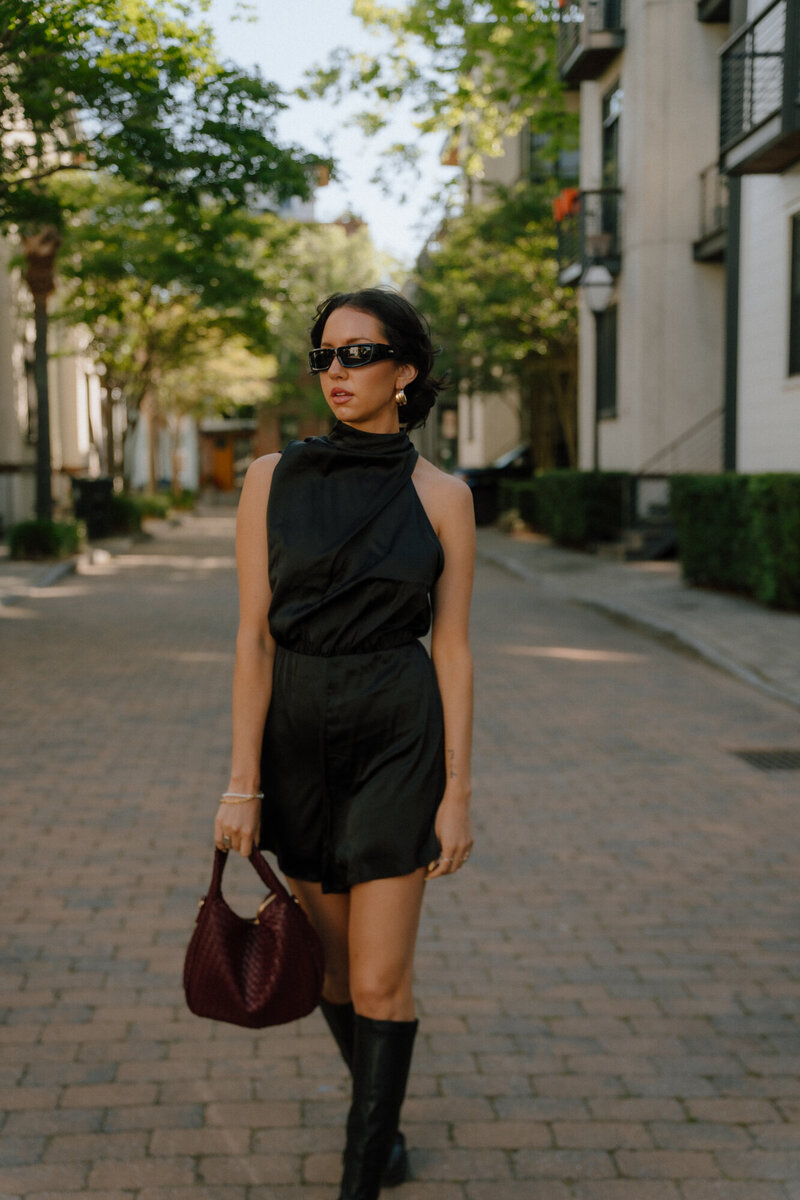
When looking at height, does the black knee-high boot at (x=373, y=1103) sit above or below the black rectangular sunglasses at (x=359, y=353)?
below

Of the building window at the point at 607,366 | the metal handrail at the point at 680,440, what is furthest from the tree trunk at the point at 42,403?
the building window at the point at 607,366

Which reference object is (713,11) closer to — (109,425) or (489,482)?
(489,482)

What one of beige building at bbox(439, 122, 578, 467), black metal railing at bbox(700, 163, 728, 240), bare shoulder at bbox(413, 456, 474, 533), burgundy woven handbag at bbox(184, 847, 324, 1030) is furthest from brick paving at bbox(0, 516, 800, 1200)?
beige building at bbox(439, 122, 578, 467)

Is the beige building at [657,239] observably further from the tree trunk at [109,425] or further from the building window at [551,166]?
the tree trunk at [109,425]

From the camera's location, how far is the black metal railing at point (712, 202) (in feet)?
67.3

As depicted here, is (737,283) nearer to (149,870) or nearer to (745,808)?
(745,808)

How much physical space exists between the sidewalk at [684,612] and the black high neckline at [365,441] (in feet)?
22.3

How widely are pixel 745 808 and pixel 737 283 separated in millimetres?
12507

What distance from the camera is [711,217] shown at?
830 inches

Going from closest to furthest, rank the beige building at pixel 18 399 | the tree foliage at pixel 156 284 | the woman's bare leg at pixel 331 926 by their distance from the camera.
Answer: the woman's bare leg at pixel 331 926
the tree foliage at pixel 156 284
the beige building at pixel 18 399

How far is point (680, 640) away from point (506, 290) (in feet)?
48.8

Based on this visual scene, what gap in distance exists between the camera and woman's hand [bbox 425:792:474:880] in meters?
2.66

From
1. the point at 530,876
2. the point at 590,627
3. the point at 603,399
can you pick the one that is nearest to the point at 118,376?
the point at 603,399

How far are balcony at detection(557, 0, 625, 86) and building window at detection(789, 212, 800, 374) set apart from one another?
7787mm
